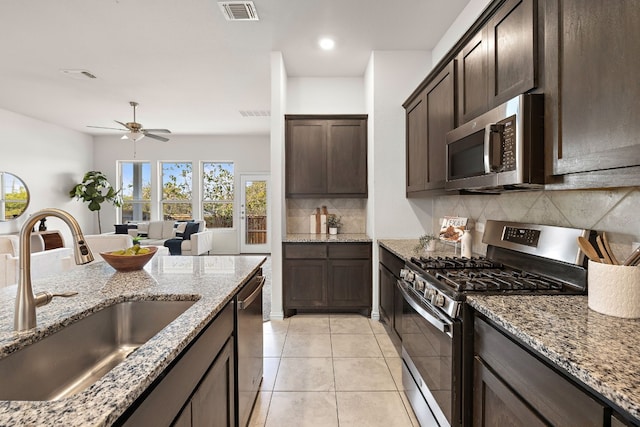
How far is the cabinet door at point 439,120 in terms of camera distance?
2277 millimetres

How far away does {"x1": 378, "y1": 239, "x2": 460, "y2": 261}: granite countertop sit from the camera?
2.54 metres

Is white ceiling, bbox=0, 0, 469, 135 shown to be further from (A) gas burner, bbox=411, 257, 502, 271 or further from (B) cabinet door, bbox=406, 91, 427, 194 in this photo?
(A) gas burner, bbox=411, 257, 502, 271

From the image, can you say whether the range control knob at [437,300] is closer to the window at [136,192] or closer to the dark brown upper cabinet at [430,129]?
the dark brown upper cabinet at [430,129]

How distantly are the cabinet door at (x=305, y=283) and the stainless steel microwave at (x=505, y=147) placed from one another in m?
1.88

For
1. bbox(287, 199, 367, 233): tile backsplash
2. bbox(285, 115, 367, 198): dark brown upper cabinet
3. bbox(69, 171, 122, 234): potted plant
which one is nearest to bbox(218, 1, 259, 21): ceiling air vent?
bbox(285, 115, 367, 198): dark brown upper cabinet

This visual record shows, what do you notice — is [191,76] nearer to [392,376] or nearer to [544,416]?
[392,376]

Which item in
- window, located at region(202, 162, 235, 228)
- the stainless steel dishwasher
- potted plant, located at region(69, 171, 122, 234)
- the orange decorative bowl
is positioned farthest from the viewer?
window, located at region(202, 162, 235, 228)

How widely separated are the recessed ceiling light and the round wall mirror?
6.44 meters

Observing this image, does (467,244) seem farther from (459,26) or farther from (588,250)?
(459,26)

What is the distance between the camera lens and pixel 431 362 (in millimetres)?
1656

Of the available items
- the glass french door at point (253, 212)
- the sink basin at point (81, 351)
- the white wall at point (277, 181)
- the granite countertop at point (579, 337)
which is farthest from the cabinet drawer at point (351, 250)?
the glass french door at point (253, 212)

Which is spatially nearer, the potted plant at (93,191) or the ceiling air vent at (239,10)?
the ceiling air vent at (239,10)

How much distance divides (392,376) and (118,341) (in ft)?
6.01

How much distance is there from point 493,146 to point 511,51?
1.49 ft
